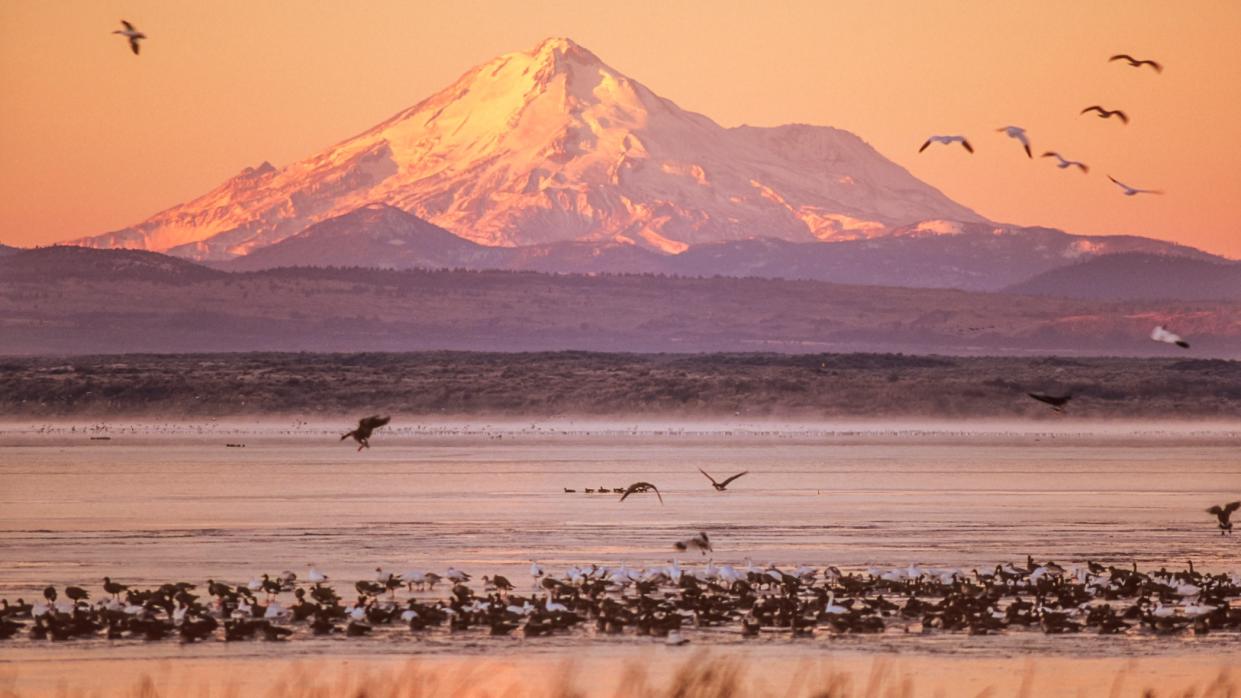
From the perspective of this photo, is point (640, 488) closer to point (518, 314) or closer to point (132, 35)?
point (132, 35)

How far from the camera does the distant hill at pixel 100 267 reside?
590ft

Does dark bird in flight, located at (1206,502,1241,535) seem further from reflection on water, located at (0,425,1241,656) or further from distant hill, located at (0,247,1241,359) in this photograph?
distant hill, located at (0,247,1241,359)

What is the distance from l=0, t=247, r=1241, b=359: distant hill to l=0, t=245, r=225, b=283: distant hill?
0.18 m

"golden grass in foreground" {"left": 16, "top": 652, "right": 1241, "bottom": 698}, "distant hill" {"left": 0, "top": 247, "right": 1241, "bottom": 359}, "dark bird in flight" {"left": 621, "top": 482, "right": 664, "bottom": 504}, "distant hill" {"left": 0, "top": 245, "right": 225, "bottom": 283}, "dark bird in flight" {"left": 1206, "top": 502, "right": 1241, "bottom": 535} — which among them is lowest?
"golden grass in foreground" {"left": 16, "top": 652, "right": 1241, "bottom": 698}

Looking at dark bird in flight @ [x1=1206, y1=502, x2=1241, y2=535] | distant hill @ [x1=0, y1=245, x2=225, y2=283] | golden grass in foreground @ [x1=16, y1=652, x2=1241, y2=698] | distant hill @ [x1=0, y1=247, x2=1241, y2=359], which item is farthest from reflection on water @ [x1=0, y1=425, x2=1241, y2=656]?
distant hill @ [x1=0, y1=245, x2=225, y2=283]

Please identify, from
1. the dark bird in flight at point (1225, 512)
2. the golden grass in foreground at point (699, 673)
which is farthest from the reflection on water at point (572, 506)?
the golden grass in foreground at point (699, 673)

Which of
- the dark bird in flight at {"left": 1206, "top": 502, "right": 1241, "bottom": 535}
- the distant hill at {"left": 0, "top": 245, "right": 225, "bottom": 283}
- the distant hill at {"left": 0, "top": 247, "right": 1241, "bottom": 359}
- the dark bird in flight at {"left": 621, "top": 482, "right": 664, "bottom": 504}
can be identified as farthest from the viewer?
the distant hill at {"left": 0, "top": 245, "right": 225, "bottom": 283}

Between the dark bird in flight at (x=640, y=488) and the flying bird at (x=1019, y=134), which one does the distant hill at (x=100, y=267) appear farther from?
the flying bird at (x=1019, y=134)

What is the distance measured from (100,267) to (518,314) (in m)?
36.8

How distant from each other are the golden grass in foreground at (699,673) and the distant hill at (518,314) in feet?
429

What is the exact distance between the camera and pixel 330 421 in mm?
77312

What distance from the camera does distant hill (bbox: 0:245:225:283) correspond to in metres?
180

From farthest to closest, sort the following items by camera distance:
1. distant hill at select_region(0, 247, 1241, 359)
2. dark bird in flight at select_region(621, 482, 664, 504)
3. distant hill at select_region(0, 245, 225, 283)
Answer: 1. distant hill at select_region(0, 245, 225, 283)
2. distant hill at select_region(0, 247, 1241, 359)
3. dark bird in flight at select_region(621, 482, 664, 504)

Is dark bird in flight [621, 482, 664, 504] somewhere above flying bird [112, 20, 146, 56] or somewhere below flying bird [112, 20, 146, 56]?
below
